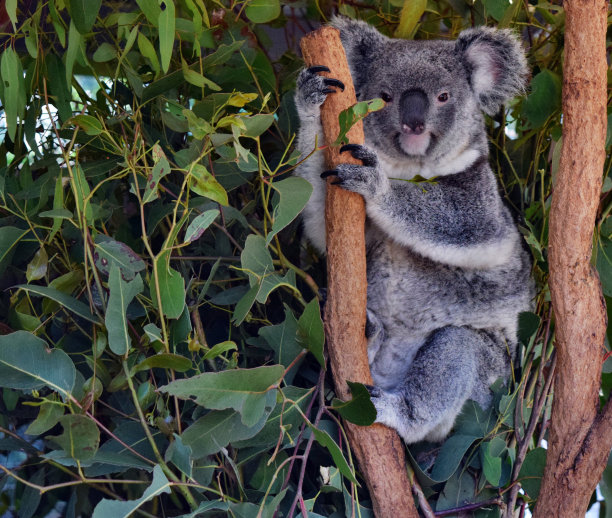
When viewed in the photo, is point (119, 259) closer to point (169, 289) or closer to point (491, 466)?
point (169, 289)

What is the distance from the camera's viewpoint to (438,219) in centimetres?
217

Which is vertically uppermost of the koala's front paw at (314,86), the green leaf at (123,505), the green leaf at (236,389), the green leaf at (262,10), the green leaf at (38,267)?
the green leaf at (262,10)

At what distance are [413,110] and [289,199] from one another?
28.5 inches

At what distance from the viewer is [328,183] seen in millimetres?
1771

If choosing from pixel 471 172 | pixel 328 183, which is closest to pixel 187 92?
pixel 328 183

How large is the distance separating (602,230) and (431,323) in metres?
0.57

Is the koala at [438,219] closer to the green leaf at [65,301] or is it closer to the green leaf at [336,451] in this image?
the green leaf at [336,451]

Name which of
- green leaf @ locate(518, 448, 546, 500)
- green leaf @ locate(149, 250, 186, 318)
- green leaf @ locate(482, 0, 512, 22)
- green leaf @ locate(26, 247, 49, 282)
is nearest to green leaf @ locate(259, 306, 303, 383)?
green leaf @ locate(149, 250, 186, 318)

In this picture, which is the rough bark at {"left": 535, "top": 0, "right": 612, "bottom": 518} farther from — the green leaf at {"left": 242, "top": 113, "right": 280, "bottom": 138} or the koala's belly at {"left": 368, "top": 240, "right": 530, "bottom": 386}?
the green leaf at {"left": 242, "top": 113, "right": 280, "bottom": 138}

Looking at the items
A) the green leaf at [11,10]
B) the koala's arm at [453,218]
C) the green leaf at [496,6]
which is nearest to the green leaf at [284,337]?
the koala's arm at [453,218]

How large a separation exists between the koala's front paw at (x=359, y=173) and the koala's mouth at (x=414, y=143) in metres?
0.39

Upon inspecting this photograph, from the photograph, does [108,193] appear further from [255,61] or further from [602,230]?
[602,230]

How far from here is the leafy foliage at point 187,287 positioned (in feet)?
4.87

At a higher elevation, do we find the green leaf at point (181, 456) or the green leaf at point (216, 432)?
the green leaf at point (216, 432)
